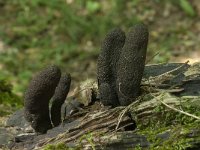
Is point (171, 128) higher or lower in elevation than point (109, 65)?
lower

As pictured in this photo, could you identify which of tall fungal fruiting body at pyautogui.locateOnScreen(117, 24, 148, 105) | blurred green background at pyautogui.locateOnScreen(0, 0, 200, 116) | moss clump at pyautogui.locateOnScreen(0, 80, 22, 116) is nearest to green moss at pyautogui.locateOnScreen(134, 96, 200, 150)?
tall fungal fruiting body at pyautogui.locateOnScreen(117, 24, 148, 105)

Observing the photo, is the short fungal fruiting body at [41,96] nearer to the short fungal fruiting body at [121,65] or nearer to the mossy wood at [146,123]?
the mossy wood at [146,123]

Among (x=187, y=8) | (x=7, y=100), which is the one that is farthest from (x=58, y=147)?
(x=187, y=8)

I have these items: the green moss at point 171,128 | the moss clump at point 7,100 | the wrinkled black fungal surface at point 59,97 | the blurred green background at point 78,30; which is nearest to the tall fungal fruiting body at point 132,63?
the green moss at point 171,128

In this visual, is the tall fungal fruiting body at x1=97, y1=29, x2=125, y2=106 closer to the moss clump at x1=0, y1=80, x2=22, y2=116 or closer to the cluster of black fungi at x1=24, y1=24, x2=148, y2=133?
the cluster of black fungi at x1=24, y1=24, x2=148, y2=133

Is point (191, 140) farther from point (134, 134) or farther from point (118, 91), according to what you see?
point (118, 91)

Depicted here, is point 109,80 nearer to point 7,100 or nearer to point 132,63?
point 132,63
